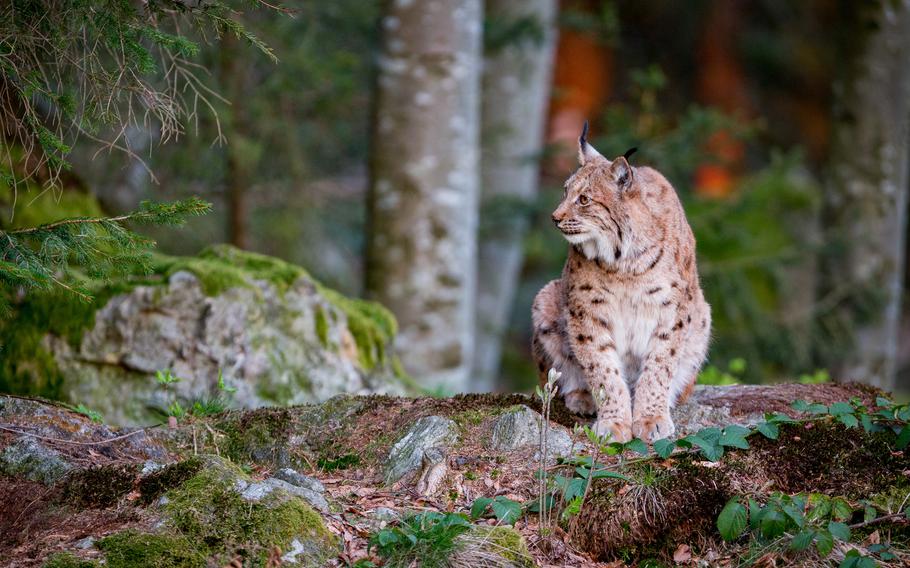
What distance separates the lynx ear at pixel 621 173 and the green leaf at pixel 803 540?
6.82ft

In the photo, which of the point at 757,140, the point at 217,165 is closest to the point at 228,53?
the point at 217,165

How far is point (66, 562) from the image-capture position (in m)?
3.38

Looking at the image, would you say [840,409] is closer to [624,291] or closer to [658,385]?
[658,385]

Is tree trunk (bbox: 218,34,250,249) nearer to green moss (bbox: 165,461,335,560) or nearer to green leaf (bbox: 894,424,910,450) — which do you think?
green moss (bbox: 165,461,335,560)

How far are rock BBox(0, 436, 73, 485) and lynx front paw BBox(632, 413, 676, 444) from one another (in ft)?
8.79

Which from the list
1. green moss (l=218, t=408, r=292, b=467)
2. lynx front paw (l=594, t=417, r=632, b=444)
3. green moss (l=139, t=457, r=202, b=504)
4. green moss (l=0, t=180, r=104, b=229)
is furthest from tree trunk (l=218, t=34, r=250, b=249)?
green moss (l=139, t=457, r=202, b=504)

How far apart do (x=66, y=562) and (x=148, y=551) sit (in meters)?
0.28

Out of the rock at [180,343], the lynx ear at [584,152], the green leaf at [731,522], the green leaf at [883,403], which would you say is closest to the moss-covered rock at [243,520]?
the green leaf at [731,522]

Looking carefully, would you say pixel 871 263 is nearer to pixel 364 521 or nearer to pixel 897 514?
pixel 897 514

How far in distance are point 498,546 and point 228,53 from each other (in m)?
7.02

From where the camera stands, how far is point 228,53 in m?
9.44

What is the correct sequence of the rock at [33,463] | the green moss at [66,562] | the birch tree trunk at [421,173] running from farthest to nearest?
the birch tree trunk at [421,173] < the rock at [33,463] < the green moss at [66,562]

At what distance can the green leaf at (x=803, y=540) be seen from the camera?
12.0ft

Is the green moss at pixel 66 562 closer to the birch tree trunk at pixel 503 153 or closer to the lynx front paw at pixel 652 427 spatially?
the lynx front paw at pixel 652 427
